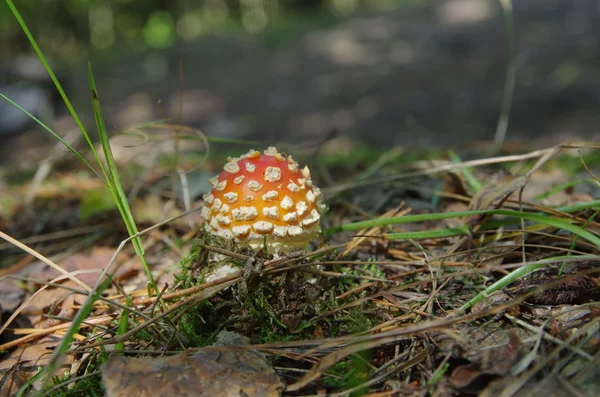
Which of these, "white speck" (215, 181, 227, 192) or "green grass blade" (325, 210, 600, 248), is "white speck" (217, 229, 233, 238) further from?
"green grass blade" (325, 210, 600, 248)

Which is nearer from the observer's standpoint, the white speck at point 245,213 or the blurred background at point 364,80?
the white speck at point 245,213

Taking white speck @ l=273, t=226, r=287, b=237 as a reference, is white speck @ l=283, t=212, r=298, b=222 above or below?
above

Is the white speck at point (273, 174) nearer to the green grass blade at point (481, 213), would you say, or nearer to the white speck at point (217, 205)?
the white speck at point (217, 205)

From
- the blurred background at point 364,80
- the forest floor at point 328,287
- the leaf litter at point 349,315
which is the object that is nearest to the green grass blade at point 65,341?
the forest floor at point 328,287

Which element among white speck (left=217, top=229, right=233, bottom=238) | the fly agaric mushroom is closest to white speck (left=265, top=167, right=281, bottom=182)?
the fly agaric mushroom

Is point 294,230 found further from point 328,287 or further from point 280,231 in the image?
point 328,287

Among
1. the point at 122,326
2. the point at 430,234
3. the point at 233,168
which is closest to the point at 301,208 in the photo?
the point at 233,168
